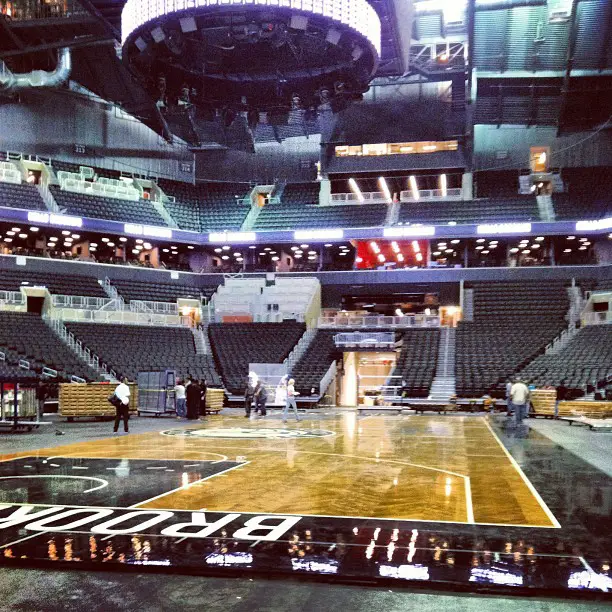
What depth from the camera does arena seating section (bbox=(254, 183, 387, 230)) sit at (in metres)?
45.2

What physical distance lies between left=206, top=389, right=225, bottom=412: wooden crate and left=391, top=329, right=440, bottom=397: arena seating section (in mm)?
9355

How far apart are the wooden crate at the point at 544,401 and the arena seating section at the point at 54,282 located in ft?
83.6

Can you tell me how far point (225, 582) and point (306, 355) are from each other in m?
31.2

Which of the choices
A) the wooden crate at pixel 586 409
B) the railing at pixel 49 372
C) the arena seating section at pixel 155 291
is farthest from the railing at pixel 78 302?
the wooden crate at pixel 586 409

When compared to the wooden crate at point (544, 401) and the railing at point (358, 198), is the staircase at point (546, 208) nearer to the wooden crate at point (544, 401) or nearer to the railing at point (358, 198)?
the railing at point (358, 198)

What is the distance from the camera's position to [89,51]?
44375 millimetres

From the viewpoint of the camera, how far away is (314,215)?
46531 millimetres

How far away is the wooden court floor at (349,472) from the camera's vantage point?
7.67 meters

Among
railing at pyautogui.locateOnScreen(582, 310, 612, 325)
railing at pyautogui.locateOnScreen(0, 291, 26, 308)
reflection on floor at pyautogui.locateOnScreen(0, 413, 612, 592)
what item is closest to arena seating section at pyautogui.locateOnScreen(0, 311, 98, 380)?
railing at pyautogui.locateOnScreen(0, 291, 26, 308)

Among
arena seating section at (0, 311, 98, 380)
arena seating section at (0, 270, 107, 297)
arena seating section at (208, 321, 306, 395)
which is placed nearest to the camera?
arena seating section at (0, 311, 98, 380)

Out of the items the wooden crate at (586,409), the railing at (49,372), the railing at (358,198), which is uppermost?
the railing at (358,198)

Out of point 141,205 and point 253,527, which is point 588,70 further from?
point 253,527

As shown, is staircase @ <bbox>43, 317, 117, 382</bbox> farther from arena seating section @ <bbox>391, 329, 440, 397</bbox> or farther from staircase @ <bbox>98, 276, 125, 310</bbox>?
arena seating section @ <bbox>391, 329, 440, 397</bbox>

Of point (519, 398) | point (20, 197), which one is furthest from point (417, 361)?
point (20, 197)
